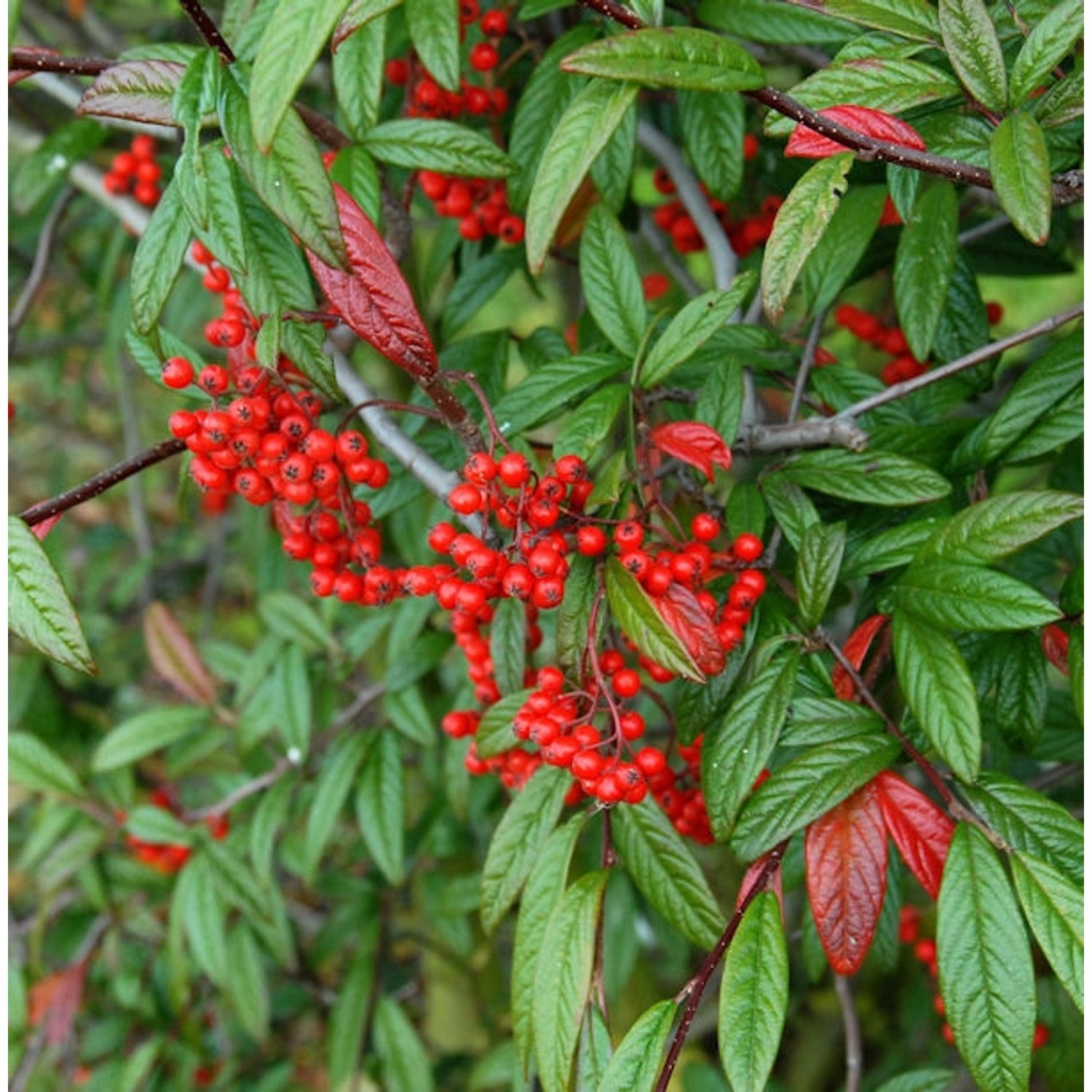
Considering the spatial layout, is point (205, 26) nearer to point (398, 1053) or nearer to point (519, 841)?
point (519, 841)

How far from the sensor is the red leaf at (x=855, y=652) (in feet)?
3.76

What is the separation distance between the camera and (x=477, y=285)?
1556mm

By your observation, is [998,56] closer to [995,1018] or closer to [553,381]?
[553,381]

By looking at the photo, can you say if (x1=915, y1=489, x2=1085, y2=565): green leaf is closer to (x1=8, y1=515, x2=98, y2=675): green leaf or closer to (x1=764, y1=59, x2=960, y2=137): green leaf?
(x1=764, y1=59, x2=960, y2=137): green leaf

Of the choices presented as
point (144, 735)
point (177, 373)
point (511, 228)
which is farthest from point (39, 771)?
point (511, 228)

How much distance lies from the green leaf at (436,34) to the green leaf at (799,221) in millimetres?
384

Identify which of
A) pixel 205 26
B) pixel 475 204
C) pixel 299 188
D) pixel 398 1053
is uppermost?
pixel 205 26

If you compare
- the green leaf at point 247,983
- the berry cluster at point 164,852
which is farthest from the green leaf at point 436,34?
the green leaf at point 247,983

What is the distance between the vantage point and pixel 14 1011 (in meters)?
1.98

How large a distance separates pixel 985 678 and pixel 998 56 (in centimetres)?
56

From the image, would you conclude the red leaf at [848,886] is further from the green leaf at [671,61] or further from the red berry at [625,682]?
the green leaf at [671,61]

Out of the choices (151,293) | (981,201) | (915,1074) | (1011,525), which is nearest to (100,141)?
(151,293)

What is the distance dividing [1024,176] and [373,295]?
515 millimetres

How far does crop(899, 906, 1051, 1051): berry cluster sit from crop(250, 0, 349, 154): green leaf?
118 cm
